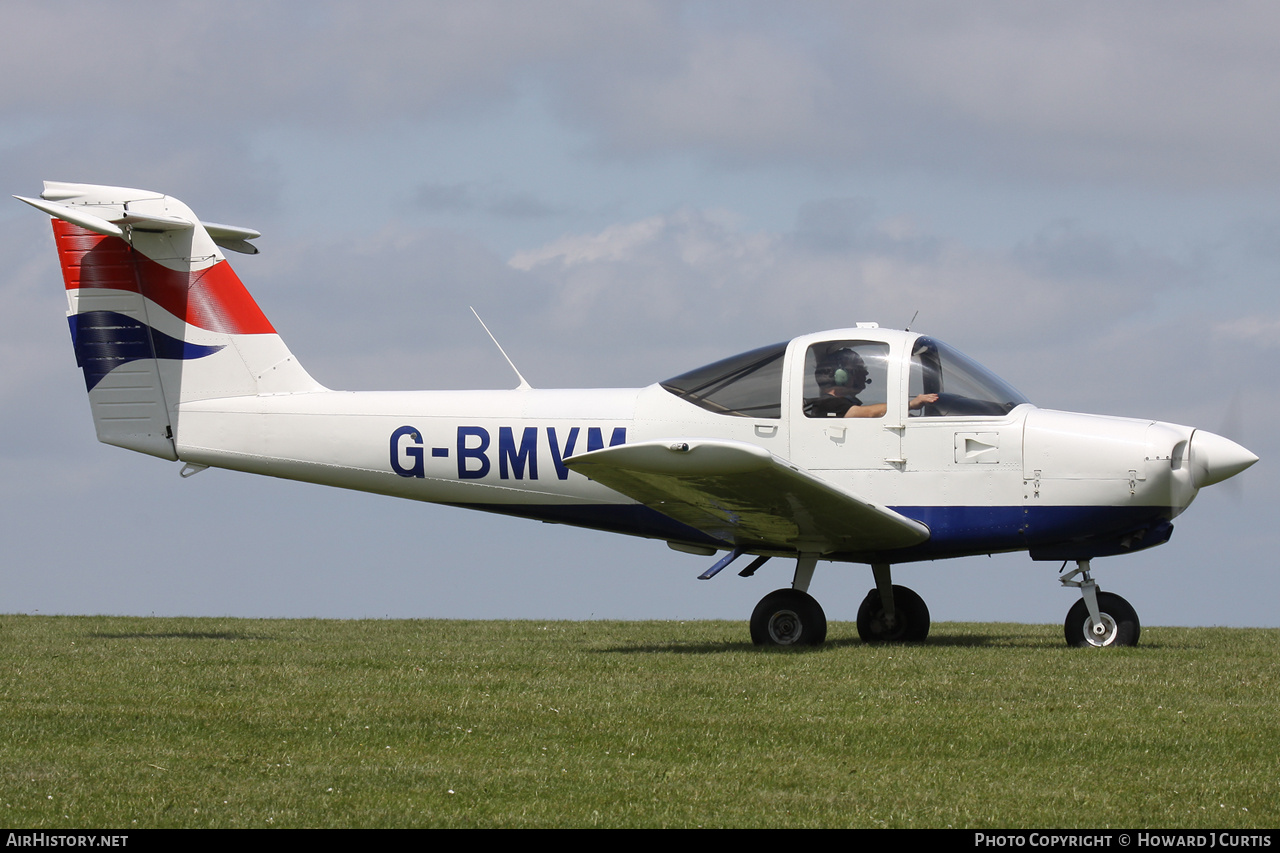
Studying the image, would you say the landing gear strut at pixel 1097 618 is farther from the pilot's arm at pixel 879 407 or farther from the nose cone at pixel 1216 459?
the pilot's arm at pixel 879 407

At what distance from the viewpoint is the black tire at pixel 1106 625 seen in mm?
10695

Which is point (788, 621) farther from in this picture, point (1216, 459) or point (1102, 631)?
point (1216, 459)

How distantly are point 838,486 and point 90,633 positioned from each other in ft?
24.6

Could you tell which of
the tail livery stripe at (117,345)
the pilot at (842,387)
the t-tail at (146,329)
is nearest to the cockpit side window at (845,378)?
the pilot at (842,387)

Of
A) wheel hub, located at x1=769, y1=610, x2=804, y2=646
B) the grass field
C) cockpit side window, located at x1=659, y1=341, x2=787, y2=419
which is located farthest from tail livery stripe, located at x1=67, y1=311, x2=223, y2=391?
wheel hub, located at x1=769, y1=610, x2=804, y2=646

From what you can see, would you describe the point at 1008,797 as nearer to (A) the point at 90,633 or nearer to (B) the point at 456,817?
(B) the point at 456,817

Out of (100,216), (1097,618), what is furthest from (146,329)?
(1097,618)

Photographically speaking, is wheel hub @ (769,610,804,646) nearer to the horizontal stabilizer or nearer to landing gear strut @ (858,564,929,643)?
landing gear strut @ (858,564,929,643)

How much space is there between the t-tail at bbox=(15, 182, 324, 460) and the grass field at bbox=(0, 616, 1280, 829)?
2.76 meters

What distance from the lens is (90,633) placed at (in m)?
12.9

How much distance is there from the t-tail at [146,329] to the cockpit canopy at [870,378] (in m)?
4.44

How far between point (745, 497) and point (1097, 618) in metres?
3.12

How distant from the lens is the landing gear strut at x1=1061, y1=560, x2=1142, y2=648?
10703 mm
